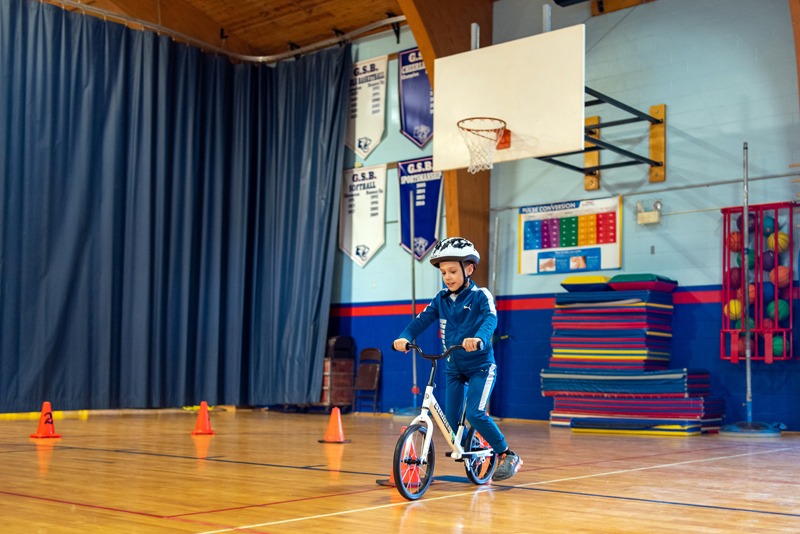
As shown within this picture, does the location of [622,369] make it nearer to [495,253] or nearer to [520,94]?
[495,253]

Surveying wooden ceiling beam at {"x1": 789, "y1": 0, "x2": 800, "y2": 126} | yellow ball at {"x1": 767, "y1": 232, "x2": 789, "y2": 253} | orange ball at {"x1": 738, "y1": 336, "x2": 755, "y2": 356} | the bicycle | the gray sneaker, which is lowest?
the gray sneaker

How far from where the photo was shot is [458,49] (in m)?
10.2

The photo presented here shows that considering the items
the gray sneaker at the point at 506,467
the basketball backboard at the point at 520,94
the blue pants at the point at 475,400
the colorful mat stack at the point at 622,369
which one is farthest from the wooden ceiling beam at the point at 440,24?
the gray sneaker at the point at 506,467

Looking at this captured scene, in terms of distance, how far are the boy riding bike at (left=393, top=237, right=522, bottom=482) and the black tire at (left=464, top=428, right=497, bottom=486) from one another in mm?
55

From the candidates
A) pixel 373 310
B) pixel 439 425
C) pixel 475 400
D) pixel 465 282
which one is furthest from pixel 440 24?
pixel 439 425

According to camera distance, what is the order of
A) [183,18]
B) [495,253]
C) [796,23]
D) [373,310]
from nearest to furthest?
[796,23]
[495,253]
[373,310]
[183,18]

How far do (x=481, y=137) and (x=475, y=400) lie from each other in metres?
5.31

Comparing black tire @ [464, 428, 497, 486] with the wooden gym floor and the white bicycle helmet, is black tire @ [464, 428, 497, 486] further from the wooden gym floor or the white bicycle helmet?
the white bicycle helmet

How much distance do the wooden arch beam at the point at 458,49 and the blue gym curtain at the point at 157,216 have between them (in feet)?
7.92

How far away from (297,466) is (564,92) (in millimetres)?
4859

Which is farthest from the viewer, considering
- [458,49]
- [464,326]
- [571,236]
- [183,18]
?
[183,18]

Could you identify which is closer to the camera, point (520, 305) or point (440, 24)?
point (440, 24)

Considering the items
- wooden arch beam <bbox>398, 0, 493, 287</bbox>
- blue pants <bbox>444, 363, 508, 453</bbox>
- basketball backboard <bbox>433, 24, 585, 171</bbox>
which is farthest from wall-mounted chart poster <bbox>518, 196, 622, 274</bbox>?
blue pants <bbox>444, 363, 508, 453</bbox>

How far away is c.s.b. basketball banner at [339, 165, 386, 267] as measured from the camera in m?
12.0
